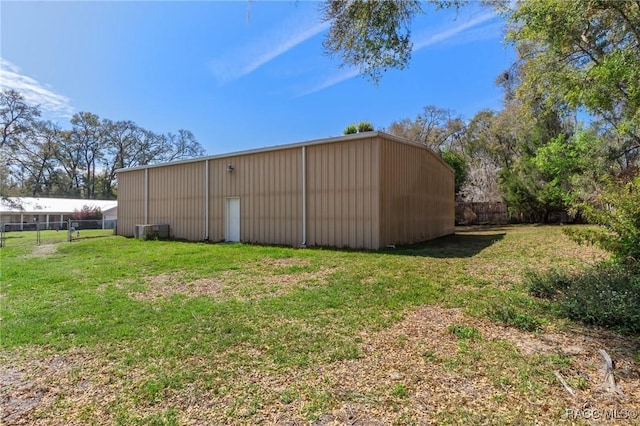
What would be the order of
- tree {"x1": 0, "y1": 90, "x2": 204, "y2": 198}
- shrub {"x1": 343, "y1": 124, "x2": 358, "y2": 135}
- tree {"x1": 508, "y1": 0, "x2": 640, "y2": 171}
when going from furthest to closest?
1. tree {"x1": 0, "y1": 90, "x2": 204, "y2": 198}
2. shrub {"x1": 343, "y1": 124, "x2": 358, "y2": 135}
3. tree {"x1": 508, "y1": 0, "x2": 640, "y2": 171}

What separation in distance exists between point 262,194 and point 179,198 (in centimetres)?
488

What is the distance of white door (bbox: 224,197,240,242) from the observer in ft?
41.4

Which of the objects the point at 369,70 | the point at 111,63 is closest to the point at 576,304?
the point at 369,70

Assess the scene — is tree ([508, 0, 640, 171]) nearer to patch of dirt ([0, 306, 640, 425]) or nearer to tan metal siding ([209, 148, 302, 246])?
patch of dirt ([0, 306, 640, 425])

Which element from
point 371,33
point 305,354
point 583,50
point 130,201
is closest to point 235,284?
point 305,354

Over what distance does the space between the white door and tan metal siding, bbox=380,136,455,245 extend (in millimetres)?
5737

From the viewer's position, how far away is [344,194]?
32.5 ft

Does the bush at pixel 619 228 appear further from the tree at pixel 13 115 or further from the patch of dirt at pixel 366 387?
the tree at pixel 13 115

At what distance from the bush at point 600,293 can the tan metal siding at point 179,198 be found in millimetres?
11921

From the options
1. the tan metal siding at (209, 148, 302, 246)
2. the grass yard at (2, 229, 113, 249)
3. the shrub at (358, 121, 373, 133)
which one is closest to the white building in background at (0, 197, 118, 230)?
the grass yard at (2, 229, 113, 249)

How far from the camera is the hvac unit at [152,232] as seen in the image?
1415 cm

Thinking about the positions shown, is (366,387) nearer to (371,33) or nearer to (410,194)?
(371,33)

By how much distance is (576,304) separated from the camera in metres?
3.67

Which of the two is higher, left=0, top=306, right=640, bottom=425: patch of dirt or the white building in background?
the white building in background
